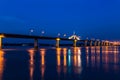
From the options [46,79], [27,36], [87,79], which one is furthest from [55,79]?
[27,36]

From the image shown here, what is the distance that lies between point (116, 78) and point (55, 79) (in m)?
3.49

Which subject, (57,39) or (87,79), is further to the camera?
(57,39)

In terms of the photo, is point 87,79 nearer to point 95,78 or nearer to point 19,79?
point 95,78

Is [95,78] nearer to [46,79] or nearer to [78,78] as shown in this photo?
[78,78]

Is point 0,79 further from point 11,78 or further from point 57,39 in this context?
point 57,39

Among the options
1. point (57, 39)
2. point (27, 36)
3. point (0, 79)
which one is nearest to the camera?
point (0, 79)

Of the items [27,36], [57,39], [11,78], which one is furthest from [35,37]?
[11,78]

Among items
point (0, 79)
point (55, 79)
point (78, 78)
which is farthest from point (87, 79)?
point (0, 79)

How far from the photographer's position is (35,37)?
138 m

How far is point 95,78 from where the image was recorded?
61.2ft

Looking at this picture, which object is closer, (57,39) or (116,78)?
(116,78)

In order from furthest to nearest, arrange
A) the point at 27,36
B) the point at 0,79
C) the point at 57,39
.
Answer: the point at 57,39
the point at 27,36
the point at 0,79

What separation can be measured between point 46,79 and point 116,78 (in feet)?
13.1

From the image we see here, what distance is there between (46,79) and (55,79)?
52 cm
